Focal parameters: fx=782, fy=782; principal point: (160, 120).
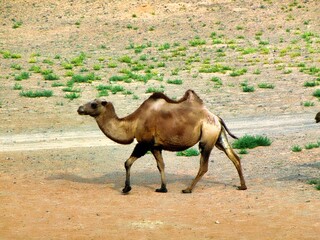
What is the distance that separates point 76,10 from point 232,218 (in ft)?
174

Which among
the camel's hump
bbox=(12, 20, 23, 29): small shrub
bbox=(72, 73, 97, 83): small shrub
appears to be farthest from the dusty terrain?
bbox=(12, 20, 23, 29): small shrub

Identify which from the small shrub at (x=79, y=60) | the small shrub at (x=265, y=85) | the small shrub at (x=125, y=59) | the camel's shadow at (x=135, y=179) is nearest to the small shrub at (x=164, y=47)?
the small shrub at (x=125, y=59)

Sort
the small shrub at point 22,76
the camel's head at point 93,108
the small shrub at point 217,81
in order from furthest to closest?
1. the small shrub at point 22,76
2. the small shrub at point 217,81
3. the camel's head at point 93,108

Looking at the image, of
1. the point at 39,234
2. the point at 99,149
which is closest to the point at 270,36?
the point at 99,149

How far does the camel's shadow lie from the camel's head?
4.98 ft

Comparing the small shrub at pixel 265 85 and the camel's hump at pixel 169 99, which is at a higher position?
the camel's hump at pixel 169 99

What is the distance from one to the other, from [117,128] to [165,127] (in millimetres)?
968

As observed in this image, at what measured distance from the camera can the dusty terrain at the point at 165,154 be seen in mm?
11844

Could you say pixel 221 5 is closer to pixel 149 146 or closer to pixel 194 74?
pixel 194 74

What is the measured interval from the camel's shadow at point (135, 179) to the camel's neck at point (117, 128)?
3.36 feet

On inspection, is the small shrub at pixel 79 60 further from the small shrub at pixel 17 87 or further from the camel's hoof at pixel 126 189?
the camel's hoof at pixel 126 189

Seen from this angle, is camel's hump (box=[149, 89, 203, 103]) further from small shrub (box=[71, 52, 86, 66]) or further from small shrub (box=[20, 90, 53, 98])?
small shrub (box=[71, 52, 86, 66])

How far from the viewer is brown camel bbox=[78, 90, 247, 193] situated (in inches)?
556

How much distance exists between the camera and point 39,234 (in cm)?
1131
